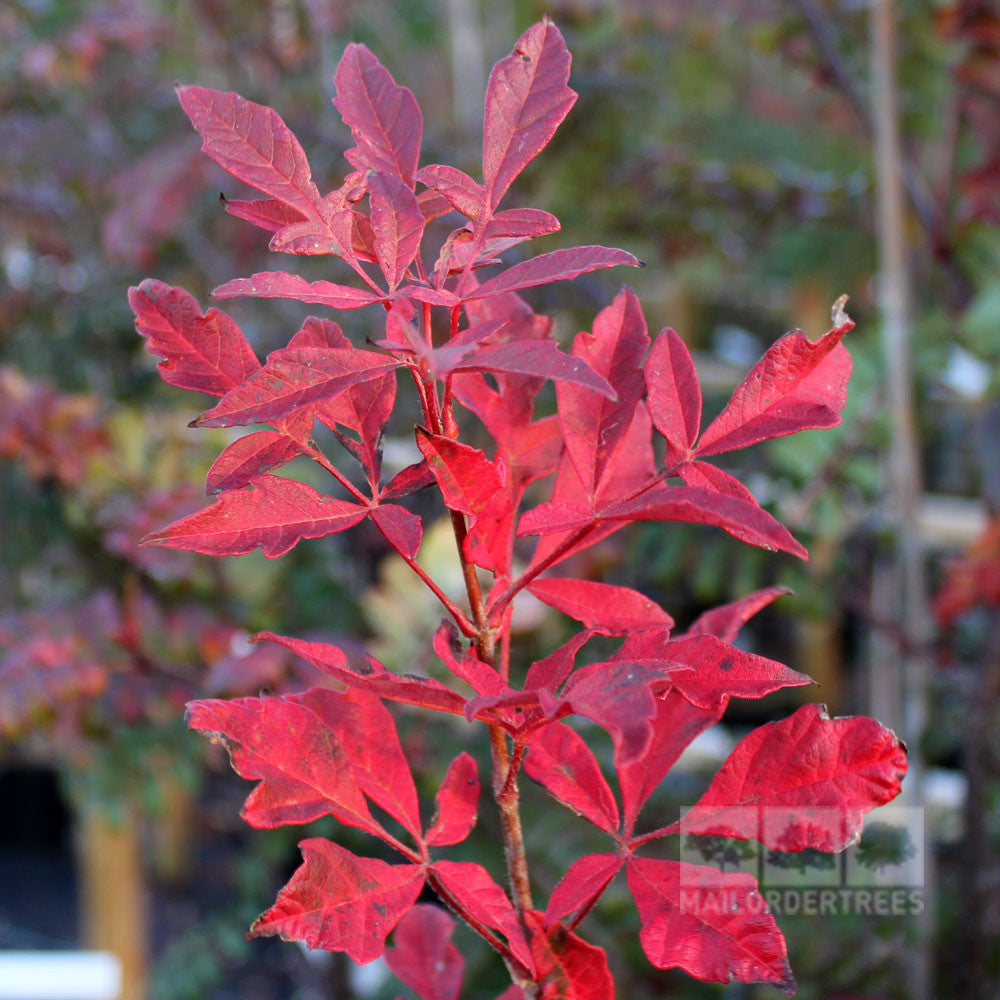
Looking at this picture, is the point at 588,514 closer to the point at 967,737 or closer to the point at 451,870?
the point at 451,870

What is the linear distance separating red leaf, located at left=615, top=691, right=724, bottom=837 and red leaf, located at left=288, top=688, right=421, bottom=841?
73 millimetres

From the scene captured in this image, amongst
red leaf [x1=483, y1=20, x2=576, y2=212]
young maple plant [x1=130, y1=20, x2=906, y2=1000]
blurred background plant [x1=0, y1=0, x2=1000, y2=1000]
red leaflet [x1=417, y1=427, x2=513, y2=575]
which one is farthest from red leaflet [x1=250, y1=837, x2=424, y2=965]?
blurred background plant [x1=0, y1=0, x2=1000, y2=1000]

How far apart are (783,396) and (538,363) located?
9cm

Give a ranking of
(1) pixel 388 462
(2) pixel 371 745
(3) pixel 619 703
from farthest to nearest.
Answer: (1) pixel 388 462 → (2) pixel 371 745 → (3) pixel 619 703

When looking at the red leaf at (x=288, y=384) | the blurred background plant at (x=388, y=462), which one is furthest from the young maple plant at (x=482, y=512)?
the blurred background plant at (x=388, y=462)

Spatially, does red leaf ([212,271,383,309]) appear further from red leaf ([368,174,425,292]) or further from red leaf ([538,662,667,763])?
red leaf ([538,662,667,763])

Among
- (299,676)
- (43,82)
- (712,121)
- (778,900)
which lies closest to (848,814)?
(778,900)

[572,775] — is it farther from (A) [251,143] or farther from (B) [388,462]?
(B) [388,462]

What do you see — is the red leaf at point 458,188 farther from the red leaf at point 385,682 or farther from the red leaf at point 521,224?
the red leaf at point 385,682

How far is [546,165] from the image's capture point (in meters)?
1.80

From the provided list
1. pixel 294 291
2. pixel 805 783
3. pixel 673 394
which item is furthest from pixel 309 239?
pixel 805 783

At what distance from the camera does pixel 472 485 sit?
0.29 meters

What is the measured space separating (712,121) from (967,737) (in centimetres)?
196

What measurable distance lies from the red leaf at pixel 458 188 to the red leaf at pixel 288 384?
57 mm
